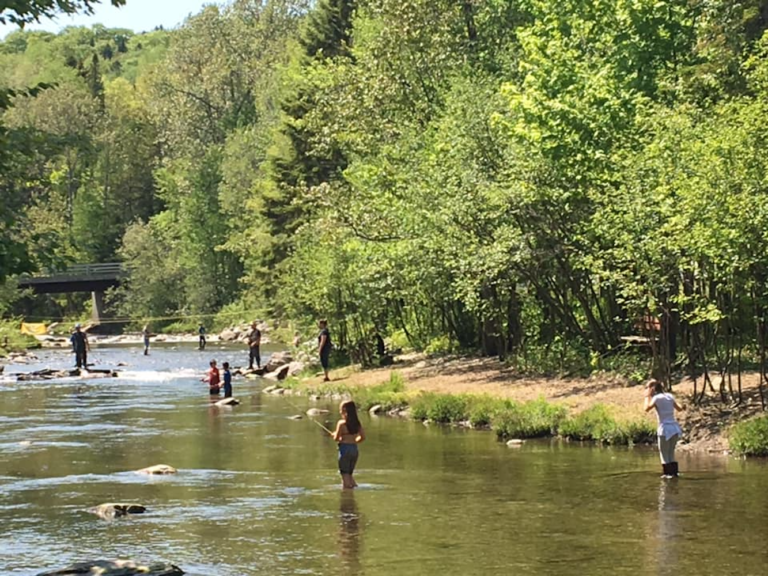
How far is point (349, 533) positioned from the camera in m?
16.3

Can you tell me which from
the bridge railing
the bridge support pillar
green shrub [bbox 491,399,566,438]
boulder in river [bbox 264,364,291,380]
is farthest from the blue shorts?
the bridge support pillar

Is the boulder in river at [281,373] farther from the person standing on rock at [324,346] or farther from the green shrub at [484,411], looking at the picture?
the green shrub at [484,411]

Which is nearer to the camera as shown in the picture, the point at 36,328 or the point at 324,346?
the point at 324,346

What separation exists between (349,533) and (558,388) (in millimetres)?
14346

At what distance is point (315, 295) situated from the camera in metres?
41.4

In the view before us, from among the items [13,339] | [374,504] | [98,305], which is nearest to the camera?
[374,504]

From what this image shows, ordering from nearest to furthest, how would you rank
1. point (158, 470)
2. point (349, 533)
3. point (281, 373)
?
point (349, 533), point (158, 470), point (281, 373)

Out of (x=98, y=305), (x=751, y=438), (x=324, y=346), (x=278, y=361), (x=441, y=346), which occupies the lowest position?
(x=751, y=438)

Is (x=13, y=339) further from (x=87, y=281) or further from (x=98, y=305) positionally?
(x=98, y=305)

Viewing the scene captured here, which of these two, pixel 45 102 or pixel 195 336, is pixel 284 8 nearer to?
pixel 45 102

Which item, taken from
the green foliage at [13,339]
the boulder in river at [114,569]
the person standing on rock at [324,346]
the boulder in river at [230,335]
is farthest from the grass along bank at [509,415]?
the boulder in river at [230,335]

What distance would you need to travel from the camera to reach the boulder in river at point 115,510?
58.6ft

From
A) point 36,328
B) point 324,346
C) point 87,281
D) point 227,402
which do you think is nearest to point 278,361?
point 324,346

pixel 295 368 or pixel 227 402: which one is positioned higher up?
pixel 295 368
